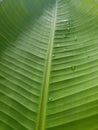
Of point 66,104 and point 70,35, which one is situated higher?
point 70,35

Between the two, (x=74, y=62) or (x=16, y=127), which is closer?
(x=16, y=127)

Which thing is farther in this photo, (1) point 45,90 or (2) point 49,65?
(2) point 49,65

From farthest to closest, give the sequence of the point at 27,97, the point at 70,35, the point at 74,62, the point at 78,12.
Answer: the point at 78,12, the point at 70,35, the point at 74,62, the point at 27,97

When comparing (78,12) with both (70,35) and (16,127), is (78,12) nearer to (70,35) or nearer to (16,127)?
(70,35)

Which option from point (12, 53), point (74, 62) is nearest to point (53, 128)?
point (74, 62)

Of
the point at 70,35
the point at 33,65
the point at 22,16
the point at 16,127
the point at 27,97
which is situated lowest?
the point at 16,127

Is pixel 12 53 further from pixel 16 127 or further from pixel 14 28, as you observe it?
pixel 16 127

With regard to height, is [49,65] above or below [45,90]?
above

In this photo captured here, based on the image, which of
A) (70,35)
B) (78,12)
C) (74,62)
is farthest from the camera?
(78,12)
